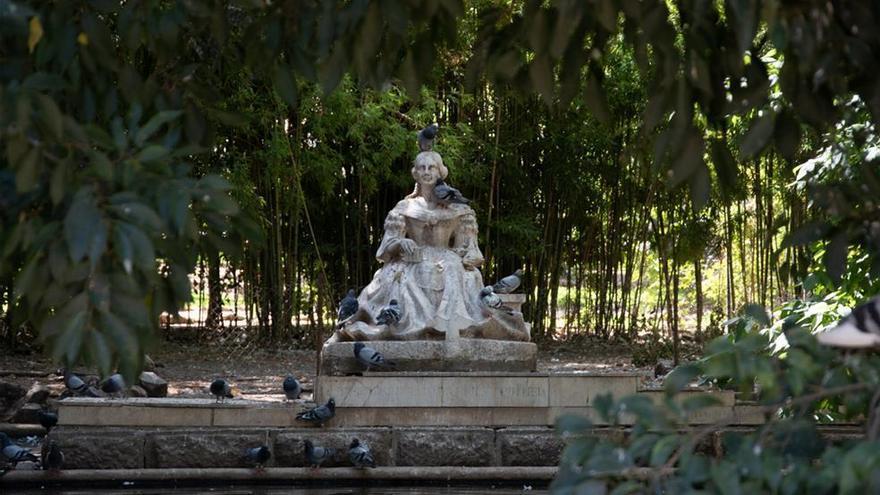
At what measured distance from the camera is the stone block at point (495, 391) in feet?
25.6

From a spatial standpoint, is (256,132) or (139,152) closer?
(139,152)

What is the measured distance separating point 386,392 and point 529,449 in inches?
34.0

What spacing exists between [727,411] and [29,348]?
7360 mm

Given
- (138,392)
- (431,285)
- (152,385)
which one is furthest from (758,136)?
(152,385)

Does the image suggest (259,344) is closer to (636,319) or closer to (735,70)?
(636,319)

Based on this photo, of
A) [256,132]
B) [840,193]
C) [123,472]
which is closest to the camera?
[840,193]

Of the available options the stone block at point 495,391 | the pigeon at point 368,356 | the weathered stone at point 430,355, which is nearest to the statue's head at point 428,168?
the weathered stone at point 430,355

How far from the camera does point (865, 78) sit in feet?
10.6

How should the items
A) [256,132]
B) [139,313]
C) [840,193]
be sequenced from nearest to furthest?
[139,313] < [840,193] < [256,132]

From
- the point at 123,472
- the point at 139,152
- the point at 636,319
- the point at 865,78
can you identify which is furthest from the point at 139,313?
the point at 636,319

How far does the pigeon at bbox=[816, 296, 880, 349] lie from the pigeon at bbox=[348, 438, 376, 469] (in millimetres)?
4294

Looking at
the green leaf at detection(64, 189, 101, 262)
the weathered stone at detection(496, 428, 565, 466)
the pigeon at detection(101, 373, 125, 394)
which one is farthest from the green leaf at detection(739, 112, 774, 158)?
the pigeon at detection(101, 373, 125, 394)

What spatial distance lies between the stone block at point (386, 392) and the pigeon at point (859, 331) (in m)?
4.84

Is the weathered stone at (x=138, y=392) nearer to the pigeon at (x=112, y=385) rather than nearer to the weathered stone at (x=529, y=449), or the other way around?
the pigeon at (x=112, y=385)
